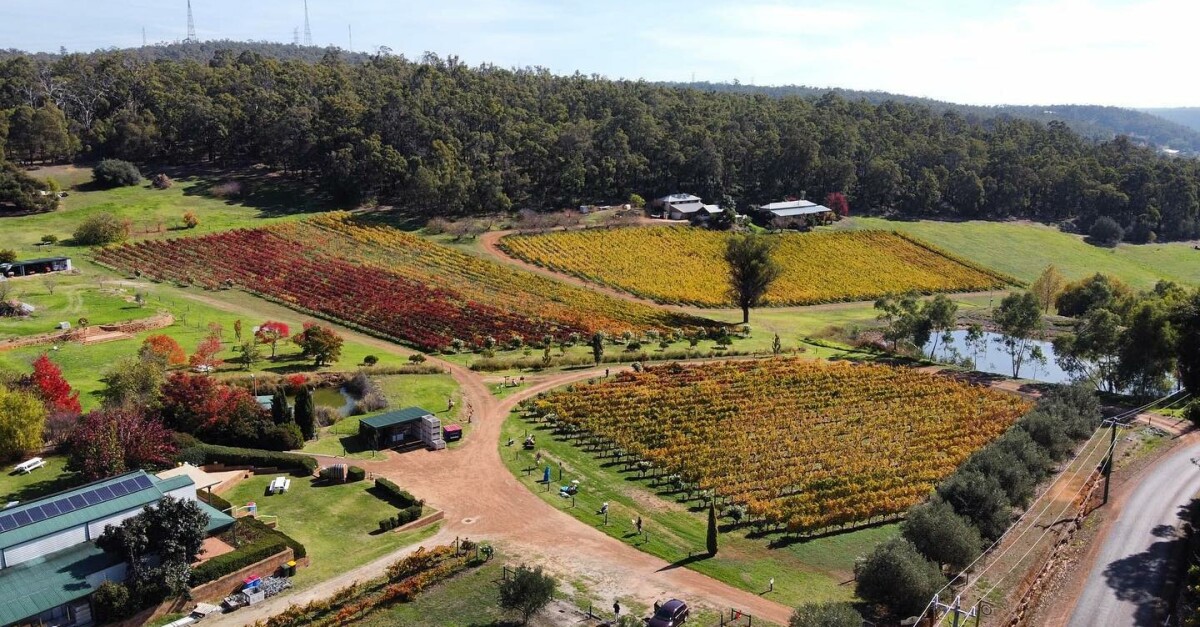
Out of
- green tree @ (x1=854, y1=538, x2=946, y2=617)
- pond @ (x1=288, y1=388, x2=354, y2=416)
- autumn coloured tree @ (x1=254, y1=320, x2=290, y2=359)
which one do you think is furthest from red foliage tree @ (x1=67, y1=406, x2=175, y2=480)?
green tree @ (x1=854, y1=538, x2=946, y2=617)

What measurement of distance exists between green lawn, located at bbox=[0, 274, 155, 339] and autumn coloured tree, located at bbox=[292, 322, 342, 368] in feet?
57.2

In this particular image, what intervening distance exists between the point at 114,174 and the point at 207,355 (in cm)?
7452

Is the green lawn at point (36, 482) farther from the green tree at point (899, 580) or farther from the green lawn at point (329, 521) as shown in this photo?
the green tree at point (899, 580)

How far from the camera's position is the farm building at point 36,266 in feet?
257

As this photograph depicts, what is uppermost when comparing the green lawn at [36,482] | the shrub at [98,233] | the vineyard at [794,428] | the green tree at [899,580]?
the shrub at [98,233]

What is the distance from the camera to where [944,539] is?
108 feet

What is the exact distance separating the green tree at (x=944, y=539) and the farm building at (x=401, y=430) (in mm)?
26319

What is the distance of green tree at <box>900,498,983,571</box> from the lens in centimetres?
3281

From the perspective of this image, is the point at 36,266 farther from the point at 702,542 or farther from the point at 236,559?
Answer: the point at 702,542

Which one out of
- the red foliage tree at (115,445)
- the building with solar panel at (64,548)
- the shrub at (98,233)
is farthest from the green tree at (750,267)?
the shrub at (98,233)

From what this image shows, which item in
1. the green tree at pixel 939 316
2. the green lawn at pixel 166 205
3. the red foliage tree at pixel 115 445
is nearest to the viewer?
the red foliage tree at pixel 115 445

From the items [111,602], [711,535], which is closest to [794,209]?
[711,535]

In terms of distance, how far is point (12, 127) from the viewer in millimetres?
117750

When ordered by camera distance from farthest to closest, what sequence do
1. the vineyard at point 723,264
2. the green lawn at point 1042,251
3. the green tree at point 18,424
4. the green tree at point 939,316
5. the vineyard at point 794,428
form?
1. the green lawn at point 1042,251
2. the vineyard at point 723,264
3. the green tree at point 939,316
4. the vineyard at point 794,428
5. the green tree at point 18,424
